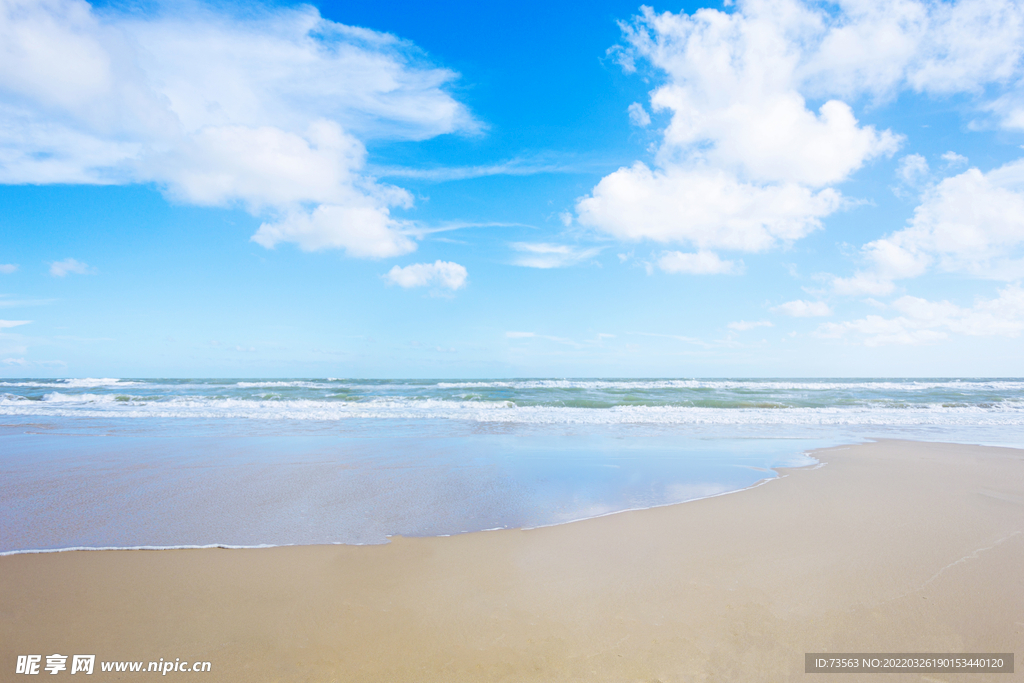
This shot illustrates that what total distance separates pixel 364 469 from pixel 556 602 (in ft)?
14.9

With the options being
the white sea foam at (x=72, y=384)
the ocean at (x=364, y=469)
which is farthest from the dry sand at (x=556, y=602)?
the white sea foam at (x=72, y=384)

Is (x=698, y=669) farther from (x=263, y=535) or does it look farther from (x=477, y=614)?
(x=263, y=535)

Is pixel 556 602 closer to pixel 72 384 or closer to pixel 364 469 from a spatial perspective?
pixel 364 469

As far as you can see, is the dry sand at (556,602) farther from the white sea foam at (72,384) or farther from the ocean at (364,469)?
the white sea foam at (72,384)

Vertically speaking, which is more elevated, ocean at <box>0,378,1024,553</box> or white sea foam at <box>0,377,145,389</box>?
ocean at <box>0,378,1024,553</box>

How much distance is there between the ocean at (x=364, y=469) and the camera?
14.0 feet

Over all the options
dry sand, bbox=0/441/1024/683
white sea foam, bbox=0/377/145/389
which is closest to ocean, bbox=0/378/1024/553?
dry sand, bbox=0/441/1024/683

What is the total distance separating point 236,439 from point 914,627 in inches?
413

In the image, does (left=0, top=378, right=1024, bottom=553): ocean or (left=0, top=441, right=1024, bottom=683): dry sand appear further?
(left=0, top=378, right=1024, bottom=553): ocean

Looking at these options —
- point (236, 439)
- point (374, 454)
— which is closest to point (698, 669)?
point (374, 454)

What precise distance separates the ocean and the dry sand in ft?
1.90

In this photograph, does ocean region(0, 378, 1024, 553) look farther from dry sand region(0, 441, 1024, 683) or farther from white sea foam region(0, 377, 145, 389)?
white sea foam region(0, 377, 145, 389)

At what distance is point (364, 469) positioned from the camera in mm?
6629

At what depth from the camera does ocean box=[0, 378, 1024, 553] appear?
4262 mm
